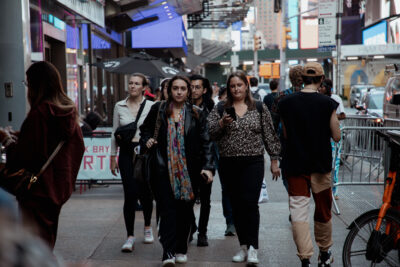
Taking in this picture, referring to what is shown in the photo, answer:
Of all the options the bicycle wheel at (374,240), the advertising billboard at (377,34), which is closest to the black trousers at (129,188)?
the bicycle wheel at (374,240)

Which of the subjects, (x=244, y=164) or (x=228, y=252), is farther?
(x=228, y=252)

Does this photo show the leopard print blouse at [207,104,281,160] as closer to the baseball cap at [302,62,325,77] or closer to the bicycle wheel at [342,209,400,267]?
the baseball cap at [302,62,325,77]

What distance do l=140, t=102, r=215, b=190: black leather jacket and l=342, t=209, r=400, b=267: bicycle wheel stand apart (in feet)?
5.14

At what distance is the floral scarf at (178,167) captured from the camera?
5.65 m

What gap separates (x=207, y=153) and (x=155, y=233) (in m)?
2.02

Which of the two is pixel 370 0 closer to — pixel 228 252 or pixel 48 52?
pixel 48 52

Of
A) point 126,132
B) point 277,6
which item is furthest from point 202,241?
point 277,6

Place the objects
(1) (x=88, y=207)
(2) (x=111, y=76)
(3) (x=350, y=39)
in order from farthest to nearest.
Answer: (3) (x=350, y=39) → (2) (x=111, y=76) → (1) (x=88, y=207)

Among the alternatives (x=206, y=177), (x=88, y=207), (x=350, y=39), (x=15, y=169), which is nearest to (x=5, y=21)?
(x=88, y=207)

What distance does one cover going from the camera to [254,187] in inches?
227

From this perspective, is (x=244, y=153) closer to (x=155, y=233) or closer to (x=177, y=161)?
(x=177, y=161)

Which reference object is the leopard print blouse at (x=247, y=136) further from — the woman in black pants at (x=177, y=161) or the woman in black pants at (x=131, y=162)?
the woman in black pants at (x=131, y=162)

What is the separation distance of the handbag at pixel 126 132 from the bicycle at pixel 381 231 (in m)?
2.74

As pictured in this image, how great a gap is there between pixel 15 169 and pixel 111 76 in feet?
61.3
